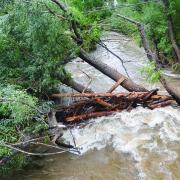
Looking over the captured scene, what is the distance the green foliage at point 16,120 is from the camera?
757 centimetres

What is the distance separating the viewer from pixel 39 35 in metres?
10.2

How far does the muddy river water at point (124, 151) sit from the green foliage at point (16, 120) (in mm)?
1022

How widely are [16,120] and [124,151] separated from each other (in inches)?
119

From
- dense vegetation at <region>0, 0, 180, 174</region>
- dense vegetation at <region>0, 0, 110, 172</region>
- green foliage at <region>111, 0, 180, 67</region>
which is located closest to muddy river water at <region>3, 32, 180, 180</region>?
dense vegetation at <region>0, 0, 180, 174</region>

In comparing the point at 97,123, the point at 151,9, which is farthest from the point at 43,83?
the point at 151,9

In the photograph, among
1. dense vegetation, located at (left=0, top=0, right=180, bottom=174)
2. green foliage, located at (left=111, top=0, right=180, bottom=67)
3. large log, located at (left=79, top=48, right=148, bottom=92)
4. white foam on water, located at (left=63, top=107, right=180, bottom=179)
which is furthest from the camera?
green foliage, located at (left=111, top=0, right=180, bottom=67)

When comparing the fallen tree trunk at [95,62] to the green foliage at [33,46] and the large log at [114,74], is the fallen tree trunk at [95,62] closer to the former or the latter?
the large log at [114,74]

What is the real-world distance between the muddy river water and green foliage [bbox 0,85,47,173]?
1.02 m

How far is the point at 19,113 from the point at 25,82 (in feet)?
9.60

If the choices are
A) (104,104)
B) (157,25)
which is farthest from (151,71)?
(157,25)

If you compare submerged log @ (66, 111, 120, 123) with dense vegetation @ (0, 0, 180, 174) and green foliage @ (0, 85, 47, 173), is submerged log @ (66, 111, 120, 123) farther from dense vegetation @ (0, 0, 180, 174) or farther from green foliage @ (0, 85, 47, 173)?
green foliage @ (0, 85, 47, 173)

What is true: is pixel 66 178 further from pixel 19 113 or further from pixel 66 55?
pixel 66 55

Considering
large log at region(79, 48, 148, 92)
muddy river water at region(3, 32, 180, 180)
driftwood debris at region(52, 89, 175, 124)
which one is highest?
large log at region(79, 48, 148, 92)

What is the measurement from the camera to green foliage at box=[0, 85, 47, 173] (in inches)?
298
